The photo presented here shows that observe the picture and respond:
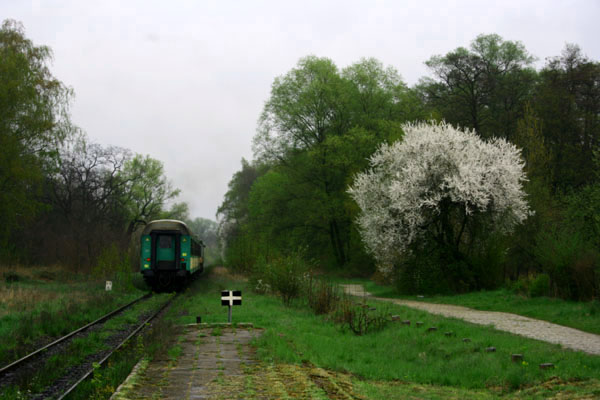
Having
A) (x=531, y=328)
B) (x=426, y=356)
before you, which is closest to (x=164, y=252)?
(x=531, y=328)

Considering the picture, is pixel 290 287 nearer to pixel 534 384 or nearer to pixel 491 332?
pixel 491 332

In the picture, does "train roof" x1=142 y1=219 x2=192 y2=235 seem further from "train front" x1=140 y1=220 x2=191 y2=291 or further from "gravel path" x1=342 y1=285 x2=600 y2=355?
"gravel path" x1=342 y1=285 x2=600 y2=355

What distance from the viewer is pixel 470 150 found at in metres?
25.1

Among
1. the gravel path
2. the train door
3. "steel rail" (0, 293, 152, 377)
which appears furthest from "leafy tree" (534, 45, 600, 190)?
"steel rail" (0, 293, 152, 377)

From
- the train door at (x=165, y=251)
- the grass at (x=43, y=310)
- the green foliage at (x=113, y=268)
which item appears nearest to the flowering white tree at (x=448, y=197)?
the train door at (x=165, y=251)

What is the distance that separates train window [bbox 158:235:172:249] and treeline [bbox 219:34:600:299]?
236 inches

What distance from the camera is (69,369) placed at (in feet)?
34.1

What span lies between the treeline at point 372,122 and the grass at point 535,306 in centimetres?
1151

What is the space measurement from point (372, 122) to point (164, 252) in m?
19.2

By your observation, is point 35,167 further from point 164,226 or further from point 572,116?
point 572,116

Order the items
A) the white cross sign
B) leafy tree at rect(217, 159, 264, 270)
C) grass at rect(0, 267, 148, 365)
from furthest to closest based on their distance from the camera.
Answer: leafy tree at rect(217, 159, 264, 270) < the white cross sign < grass at rect(0, 267, 148, 365)

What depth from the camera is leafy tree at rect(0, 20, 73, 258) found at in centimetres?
3038

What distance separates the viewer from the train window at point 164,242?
28.2 metres

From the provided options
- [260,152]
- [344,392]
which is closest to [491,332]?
[344,392]
